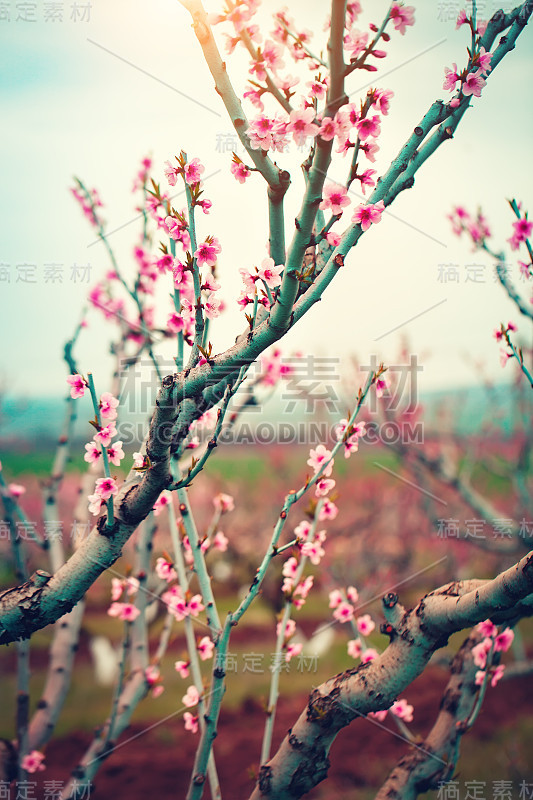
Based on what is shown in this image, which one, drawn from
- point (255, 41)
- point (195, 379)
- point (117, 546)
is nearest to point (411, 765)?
point (117, 546)

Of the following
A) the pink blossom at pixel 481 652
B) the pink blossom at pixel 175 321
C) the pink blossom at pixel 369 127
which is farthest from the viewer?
the pink blossom at pixel 481 652

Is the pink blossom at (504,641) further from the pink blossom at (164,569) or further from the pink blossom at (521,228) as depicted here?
the pink blossom at (521,228)

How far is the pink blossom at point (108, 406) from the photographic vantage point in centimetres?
170

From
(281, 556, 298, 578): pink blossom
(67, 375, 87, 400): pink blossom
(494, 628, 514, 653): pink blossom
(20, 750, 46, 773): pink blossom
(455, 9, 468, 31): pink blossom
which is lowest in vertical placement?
(20, 750, 46, 773): pink blossom

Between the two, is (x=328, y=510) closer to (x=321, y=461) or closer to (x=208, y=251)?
(x=321, y=461)

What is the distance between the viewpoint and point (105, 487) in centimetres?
169

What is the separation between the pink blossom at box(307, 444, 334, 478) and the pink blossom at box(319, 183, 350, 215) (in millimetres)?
946

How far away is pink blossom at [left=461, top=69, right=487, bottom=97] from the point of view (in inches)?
63.0

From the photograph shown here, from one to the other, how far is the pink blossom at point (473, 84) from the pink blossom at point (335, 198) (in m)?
0.51

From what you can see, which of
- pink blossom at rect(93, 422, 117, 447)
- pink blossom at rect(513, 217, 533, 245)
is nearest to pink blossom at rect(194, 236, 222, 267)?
pink blossom at rect(93, 422, 117, 447)

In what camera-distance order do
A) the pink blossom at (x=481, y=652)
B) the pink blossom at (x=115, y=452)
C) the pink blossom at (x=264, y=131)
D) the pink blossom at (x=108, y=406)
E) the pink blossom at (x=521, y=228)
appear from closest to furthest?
the pink blossom at (x=264, y=131), the pink blossom at (x=108, y=406), the pink blossom at (x=115, y=452), the pink blossom at (x=481, y=652), the pink blossom at (x=521, y=228)

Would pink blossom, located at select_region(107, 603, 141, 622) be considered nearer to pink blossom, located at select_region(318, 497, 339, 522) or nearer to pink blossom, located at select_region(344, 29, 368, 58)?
pink blossom, located at select_region(318, 497, 339, 522)

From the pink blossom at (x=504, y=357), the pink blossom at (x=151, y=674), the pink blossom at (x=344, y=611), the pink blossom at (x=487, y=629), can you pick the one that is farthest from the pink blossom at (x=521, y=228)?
the pink blossom at (x=151, y=674)

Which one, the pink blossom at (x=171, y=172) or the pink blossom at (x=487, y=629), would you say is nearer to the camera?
the pink blossom at (x=171, y=172)
